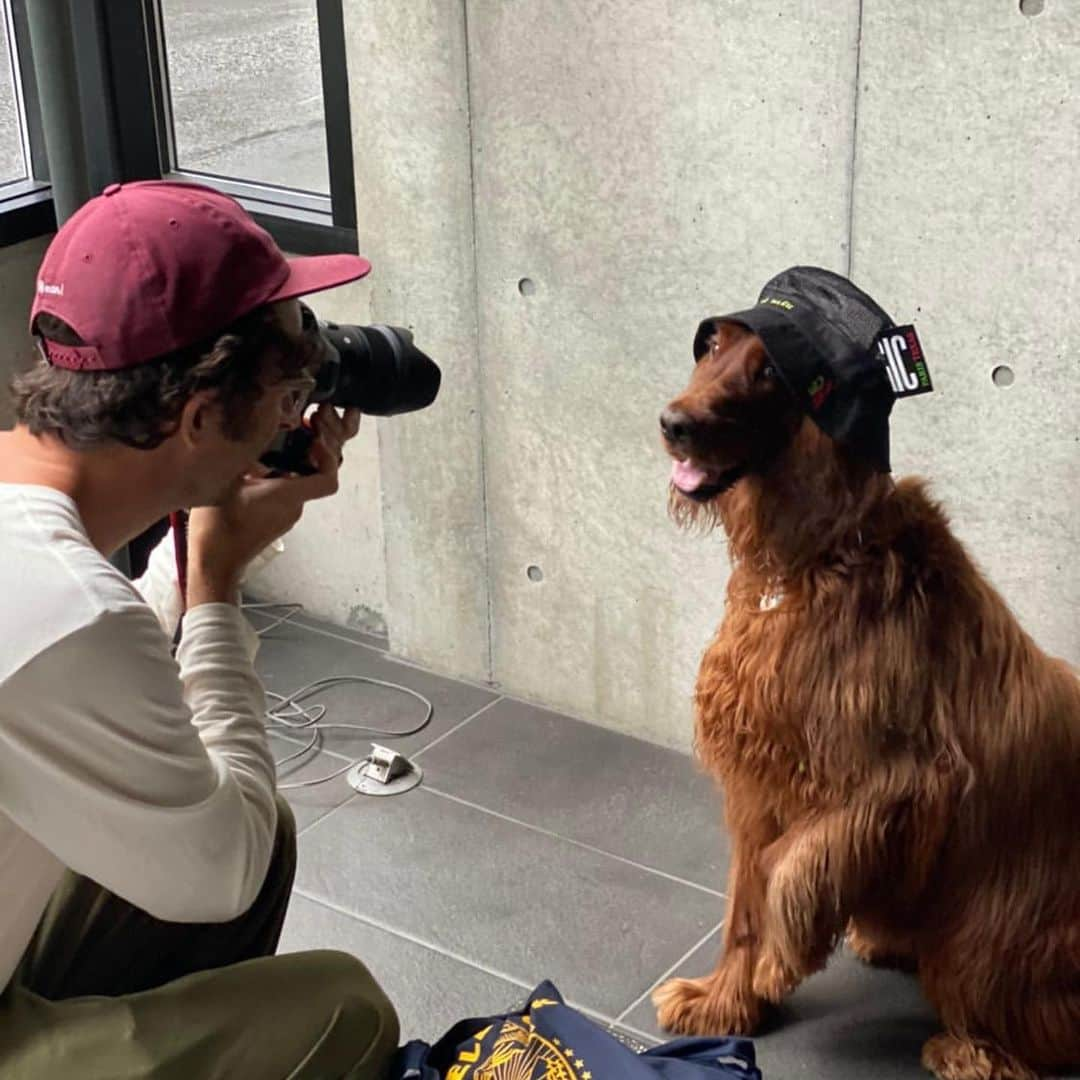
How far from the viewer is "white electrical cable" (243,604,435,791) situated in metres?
2.88

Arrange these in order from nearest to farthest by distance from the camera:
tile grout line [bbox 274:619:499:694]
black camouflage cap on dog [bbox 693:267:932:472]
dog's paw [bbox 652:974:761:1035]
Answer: black camouflage cap on dog [bbox 693:267:932:472] → dog's paw [bbox 652:974:761:1035] → tile grout line [bbox 274:619:499:694]

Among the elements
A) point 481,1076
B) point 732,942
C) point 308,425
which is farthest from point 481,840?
point 308,425

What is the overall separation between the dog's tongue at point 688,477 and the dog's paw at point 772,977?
2.00 ft

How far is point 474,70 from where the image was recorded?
2.66 metres

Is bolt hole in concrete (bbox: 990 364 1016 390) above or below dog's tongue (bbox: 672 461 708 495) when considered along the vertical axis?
below

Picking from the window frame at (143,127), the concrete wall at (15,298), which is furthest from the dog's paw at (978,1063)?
the concrete wall at (15,298)

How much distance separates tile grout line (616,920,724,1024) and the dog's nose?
2.85ft

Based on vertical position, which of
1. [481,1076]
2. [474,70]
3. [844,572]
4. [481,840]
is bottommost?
[481,840]

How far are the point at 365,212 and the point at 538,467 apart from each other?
54 cm

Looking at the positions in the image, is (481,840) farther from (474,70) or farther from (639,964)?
(474,70)

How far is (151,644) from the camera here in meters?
1.39

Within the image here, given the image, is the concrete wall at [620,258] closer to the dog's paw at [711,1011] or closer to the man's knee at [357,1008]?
the dog's paw at [711,1011]

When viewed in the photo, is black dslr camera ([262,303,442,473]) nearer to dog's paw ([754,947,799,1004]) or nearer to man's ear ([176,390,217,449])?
man's ear ([176,390,217,449])

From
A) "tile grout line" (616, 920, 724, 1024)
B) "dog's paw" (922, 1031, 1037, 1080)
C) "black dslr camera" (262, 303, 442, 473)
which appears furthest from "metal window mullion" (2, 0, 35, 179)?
"dog's paw" (922, 1031, 1037, 1080)
